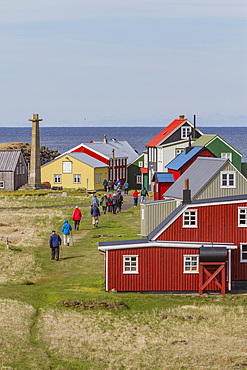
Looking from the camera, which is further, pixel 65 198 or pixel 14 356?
pixel 65 198

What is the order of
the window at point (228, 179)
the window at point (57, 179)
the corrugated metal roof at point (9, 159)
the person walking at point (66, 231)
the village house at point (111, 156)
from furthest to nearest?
1. the village house at point (111, 156)
2. the window at point (57, 179)
3. the corrugated metal roof at point (9, 159)
4. the window at point (228, 179)
5. the person walking at point (66, 231)

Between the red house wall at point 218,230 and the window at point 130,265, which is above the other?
the red house wall at point 218,230

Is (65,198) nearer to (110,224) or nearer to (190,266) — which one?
(110,224)

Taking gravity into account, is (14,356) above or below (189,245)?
below

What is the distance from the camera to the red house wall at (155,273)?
1142 inches

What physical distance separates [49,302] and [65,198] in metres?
46.2

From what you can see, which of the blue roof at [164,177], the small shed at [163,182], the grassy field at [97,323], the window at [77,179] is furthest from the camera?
the window at [77,179]

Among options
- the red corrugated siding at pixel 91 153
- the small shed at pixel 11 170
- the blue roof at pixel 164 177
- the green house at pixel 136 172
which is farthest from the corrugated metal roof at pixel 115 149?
the blue roof at pixel 164 177

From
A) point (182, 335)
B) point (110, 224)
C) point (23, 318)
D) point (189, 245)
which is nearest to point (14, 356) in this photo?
point (23, 318)

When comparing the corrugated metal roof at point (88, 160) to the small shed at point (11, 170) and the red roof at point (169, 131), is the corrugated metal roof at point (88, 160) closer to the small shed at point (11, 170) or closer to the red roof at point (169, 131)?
the small shed at point (11, 170)

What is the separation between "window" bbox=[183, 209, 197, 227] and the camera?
30.1 meters

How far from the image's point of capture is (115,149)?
95.8 meters

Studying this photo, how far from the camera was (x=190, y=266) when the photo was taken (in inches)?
1153

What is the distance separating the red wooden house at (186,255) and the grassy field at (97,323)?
2.45 ft
